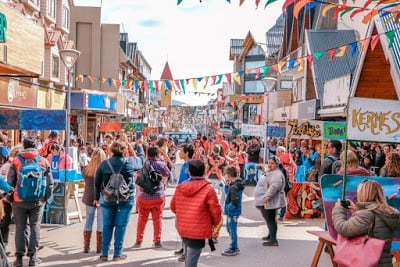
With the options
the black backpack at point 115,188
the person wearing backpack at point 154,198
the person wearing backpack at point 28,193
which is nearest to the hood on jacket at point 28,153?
the person wearing backpack at point 28,193

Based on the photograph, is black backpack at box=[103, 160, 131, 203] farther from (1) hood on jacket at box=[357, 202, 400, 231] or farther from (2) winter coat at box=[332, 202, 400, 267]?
(1) hood on jacket at box=[357, 202, 400, 231]

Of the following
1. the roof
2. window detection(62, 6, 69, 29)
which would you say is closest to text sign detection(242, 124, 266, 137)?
the roof

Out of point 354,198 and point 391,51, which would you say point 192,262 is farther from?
point 391,51

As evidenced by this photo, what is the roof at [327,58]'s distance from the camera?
25.8m

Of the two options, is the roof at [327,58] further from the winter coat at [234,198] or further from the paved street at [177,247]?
the winter coat at [234,198]

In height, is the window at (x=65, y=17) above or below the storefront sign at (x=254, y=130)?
above

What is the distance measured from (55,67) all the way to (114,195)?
2156cm

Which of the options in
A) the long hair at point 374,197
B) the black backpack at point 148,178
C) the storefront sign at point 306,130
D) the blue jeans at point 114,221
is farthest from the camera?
the storefront sign at point 306,130

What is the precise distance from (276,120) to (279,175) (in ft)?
94.7

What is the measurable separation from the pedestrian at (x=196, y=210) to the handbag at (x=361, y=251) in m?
1.81

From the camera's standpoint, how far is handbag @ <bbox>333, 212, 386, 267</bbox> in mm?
4543

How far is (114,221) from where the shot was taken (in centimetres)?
807

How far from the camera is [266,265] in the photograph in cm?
815

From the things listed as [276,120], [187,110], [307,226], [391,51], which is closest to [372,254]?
[307,226]
